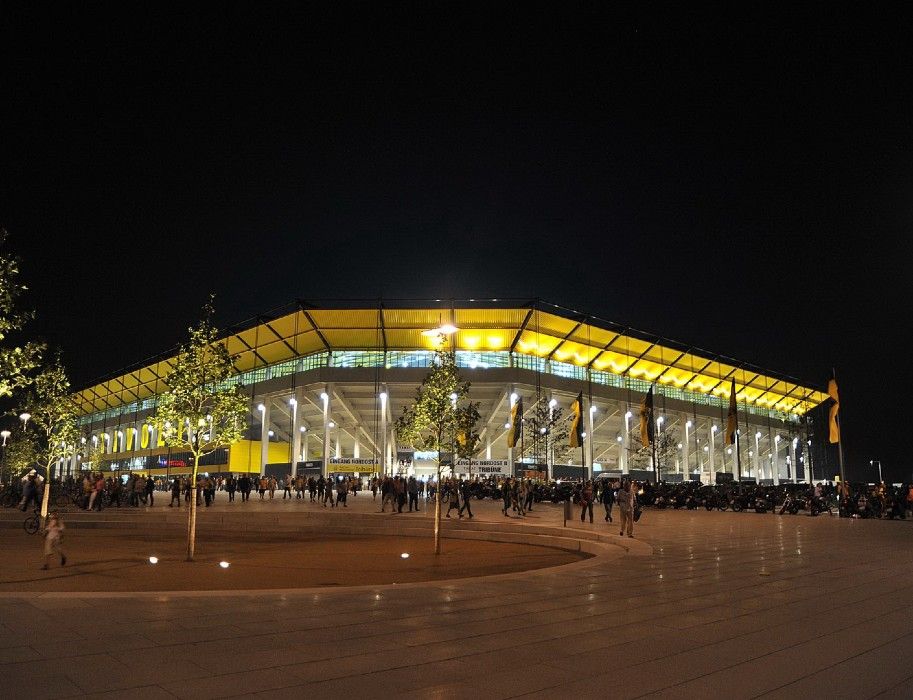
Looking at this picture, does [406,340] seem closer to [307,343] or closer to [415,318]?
[415,318]

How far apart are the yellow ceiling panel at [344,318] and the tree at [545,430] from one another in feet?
47.9

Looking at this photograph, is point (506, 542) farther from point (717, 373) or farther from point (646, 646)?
point (717, 373)

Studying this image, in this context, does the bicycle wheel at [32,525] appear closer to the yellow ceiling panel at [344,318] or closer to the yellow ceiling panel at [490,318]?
the yellow ceiling panel at [344,318]

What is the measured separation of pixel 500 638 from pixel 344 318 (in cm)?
5022

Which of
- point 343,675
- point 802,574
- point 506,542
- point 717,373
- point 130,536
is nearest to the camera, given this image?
point 343,675

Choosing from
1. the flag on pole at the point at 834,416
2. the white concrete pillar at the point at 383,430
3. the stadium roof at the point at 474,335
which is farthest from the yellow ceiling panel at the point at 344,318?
the flag on pole at the point at 834,416

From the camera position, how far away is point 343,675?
5.32 metres

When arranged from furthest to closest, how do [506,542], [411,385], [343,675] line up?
[411,385] < [506,542] < [343,675]

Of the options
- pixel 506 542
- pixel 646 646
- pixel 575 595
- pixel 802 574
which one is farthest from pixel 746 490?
pixel 646 646

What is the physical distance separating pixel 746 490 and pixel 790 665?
33089mm

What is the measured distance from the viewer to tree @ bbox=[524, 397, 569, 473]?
50.6 m

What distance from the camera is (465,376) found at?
55094 mm

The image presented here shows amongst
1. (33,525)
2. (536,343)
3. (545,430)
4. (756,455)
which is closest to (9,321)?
(33,525)

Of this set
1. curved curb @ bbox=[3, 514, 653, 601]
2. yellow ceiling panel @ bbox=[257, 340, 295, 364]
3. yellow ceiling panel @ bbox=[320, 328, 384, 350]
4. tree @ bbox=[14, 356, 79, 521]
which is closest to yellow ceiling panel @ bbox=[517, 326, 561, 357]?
yellow ceiling panel @ bbox=[320, 328, 384, 350]
